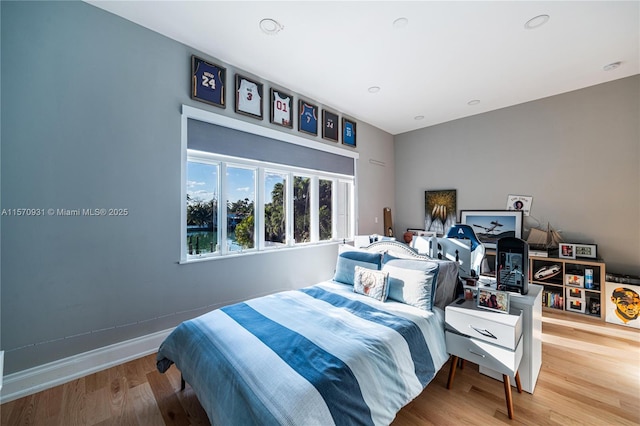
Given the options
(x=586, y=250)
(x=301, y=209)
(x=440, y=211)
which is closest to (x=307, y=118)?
(x=301, y=209)

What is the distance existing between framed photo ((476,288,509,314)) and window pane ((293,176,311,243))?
7.87ft

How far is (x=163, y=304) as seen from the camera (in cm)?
241

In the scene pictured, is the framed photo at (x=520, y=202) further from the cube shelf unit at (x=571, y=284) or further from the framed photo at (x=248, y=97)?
the framed photo at (x=248, y=97)

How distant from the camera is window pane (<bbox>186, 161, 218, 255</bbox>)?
265 cm

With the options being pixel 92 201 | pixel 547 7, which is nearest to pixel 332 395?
pixel 92 201

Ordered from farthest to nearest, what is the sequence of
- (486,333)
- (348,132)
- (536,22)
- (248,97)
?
(348,132)
(248,97)
(536,22)
(486,333)

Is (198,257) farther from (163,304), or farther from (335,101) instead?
(335,101)

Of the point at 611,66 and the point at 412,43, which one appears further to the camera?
the point at 611,66

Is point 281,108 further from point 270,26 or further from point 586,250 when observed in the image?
point 586,250

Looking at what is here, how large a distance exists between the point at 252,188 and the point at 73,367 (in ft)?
7.44

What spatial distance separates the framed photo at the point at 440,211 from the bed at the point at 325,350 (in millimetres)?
2648

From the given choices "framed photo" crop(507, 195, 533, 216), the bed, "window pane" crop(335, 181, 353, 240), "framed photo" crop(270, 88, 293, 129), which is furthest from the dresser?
"framed photo" crop(270, 88, 293, 129)

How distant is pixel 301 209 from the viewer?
3750 millimetres

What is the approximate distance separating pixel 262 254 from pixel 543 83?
433 cm
